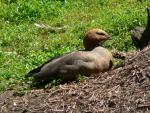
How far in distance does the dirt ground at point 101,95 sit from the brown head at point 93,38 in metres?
0.74

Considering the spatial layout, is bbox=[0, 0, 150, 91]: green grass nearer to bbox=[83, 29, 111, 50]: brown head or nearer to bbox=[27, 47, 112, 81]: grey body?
bbox=[27, 47, 112, 81]: grey body

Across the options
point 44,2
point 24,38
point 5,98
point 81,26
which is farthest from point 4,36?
point 5,98

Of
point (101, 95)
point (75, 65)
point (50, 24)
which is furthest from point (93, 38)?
point (50, 24)

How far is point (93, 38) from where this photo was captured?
9.98m

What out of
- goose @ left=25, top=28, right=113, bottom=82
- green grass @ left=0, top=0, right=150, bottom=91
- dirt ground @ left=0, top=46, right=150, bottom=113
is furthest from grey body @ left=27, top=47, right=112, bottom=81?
green grass @ left=0, top=0, right=150, bottom=91

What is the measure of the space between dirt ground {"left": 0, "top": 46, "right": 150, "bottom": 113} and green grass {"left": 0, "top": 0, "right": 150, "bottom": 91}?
1.20 m

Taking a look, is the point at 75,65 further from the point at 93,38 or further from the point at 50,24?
the point at 50,24

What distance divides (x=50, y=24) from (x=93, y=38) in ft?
16.4

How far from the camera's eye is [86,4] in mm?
16391

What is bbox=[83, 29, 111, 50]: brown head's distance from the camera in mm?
9953

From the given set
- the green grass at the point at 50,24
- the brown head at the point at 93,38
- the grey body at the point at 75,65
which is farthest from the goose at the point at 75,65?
the green grass at the point at 50,24

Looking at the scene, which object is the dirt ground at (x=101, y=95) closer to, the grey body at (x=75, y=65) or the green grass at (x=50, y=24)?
the grey body at (x=75, y=65)

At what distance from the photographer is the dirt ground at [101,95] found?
8172mm

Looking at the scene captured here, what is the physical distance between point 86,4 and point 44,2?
1.08 m
